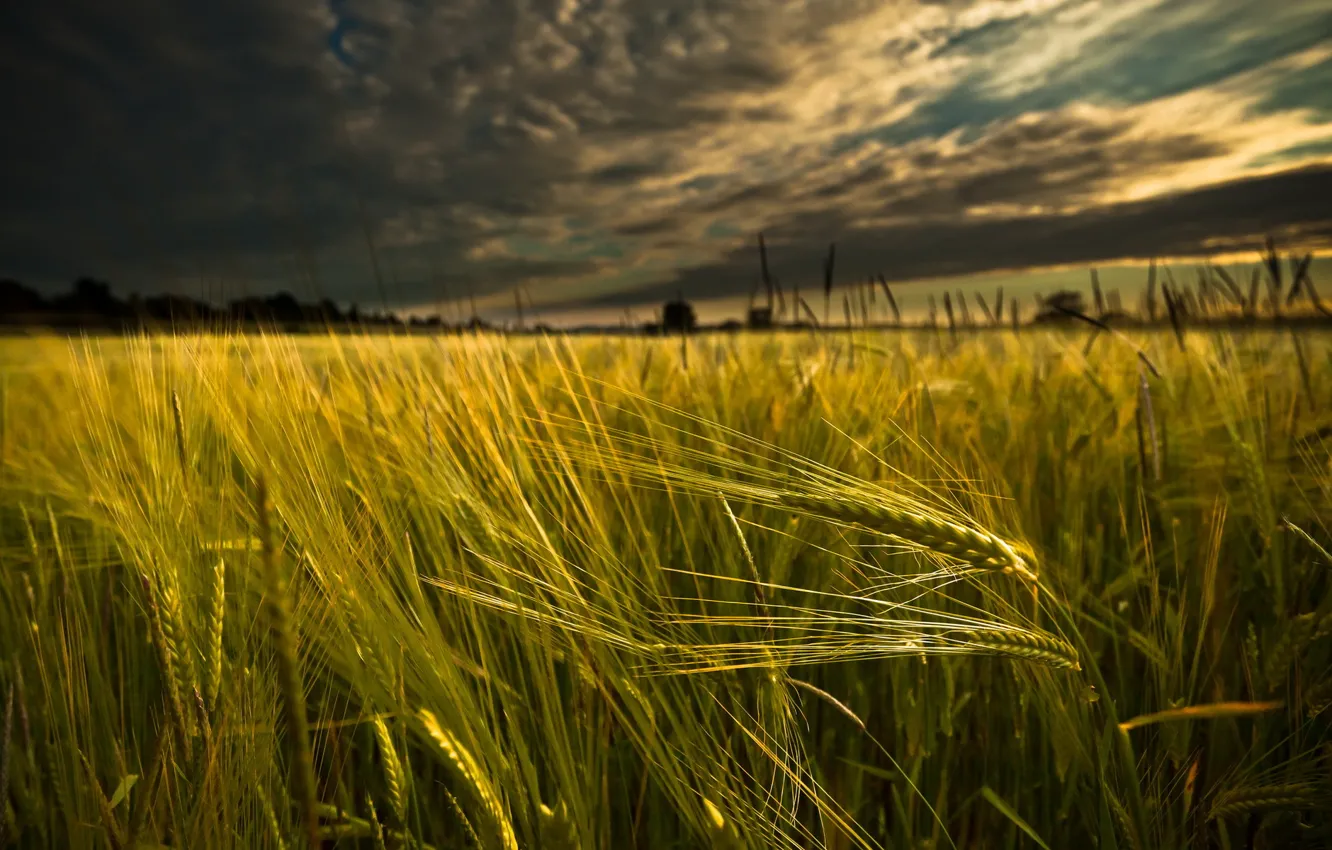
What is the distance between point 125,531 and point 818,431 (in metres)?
0.99

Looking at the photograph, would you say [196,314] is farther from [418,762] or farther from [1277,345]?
[1277,345]

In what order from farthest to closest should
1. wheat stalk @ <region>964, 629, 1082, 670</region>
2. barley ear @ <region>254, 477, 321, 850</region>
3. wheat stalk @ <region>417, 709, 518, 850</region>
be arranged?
wheat stalk @ <region>964, 629, 1082, 670</region> < wheat stalk @ <region>417, 709, 518, 850</region> < barley ear @ <region>254, 477, 321, 850</region>

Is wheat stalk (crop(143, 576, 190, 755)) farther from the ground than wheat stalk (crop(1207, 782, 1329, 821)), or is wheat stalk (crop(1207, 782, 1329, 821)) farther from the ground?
wheat stalk (crop(143, 576, 190, 755))

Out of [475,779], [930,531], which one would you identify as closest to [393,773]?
[475,779]

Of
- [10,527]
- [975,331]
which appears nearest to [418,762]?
[10,527]

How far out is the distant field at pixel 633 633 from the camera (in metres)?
0.57

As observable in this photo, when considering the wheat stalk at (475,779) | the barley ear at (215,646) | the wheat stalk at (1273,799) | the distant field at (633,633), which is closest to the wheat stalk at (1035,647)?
the distant field at (633,633)

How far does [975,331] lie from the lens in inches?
126

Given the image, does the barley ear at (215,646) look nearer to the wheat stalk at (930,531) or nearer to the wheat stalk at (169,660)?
the wheat stalk at (169,660)

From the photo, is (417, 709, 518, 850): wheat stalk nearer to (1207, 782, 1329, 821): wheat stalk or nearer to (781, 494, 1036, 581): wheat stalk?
(781, 494, 1036, 581): wheat stalk

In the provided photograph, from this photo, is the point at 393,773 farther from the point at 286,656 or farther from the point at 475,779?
the point at 286,656

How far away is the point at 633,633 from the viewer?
28.6 inches

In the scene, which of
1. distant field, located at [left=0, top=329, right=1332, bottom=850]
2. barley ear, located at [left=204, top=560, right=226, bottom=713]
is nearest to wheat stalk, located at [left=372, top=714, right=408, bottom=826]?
distant field, located at [left=0, top=329, right=1332, bottom=850]

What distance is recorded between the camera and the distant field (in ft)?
1.88
